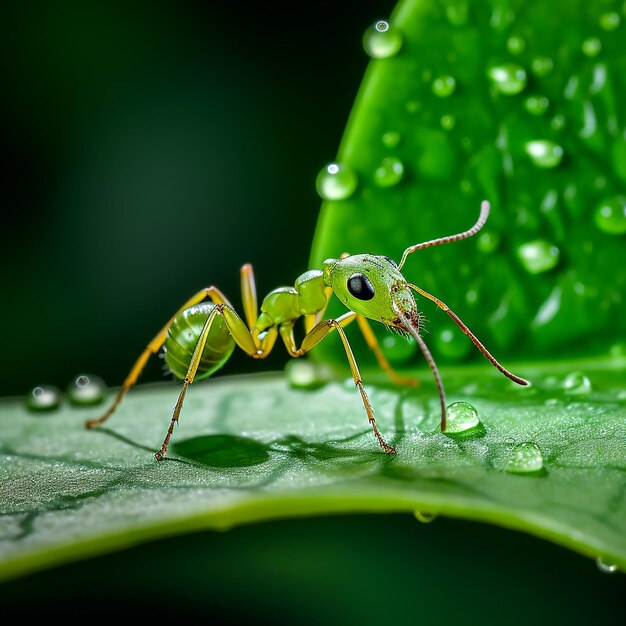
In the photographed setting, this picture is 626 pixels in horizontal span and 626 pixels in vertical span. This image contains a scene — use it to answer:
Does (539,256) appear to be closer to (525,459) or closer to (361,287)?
(361,287)

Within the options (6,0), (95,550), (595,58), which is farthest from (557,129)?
(6,0)

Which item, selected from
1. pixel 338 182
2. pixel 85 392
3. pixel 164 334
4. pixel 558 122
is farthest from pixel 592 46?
pixel 85 392

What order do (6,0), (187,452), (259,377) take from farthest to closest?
(6,0)
(259,377)
(187,452)

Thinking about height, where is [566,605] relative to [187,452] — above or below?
below

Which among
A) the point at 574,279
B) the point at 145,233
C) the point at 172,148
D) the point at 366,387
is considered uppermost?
the point at 172,148

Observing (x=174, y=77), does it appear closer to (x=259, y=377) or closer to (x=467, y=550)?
(x=259, y=377)

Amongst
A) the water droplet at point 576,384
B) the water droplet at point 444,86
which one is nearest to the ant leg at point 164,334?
the water droplet at point 444,86

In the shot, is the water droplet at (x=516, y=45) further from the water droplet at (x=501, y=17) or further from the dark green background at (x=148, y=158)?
the dark green background at (x=148, y=158)
